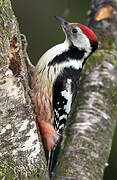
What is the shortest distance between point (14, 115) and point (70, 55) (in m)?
1.15

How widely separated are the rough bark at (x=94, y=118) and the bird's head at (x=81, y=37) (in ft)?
1.51

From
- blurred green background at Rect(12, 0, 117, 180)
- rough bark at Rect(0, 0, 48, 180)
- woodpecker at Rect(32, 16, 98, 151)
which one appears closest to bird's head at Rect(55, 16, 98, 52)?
woodpecker at Rect(32, 16, 98, 151)

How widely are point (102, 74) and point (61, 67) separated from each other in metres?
0.72

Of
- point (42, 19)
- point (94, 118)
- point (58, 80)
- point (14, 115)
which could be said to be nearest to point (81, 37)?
point (58, 80)

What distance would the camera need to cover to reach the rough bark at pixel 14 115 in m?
1.95

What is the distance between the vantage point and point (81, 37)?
3082mm

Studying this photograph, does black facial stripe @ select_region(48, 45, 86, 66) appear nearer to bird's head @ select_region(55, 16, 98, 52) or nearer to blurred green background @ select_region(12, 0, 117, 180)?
bird's head @ select_region(55, 16, 98, 52)

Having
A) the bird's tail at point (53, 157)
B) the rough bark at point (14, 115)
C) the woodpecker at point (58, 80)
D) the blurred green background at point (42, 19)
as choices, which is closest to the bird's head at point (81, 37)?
the woodpecker at point (58, 80)

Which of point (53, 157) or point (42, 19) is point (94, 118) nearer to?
point (53, 157)

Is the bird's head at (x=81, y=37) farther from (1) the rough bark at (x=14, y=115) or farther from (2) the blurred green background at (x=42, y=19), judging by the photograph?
(2) the blurred green background at (x=42, y=19)

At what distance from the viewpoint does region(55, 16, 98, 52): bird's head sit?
2984mm

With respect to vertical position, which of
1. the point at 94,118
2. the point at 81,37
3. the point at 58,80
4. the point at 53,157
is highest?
the point at 81,37

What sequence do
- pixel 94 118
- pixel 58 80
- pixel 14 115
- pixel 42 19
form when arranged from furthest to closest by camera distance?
pixel 42 19
pixel 94 118
pixel 58 80
pixel 14 115

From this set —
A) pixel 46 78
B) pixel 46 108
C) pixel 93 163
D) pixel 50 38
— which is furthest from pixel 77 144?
pixel 50 38
